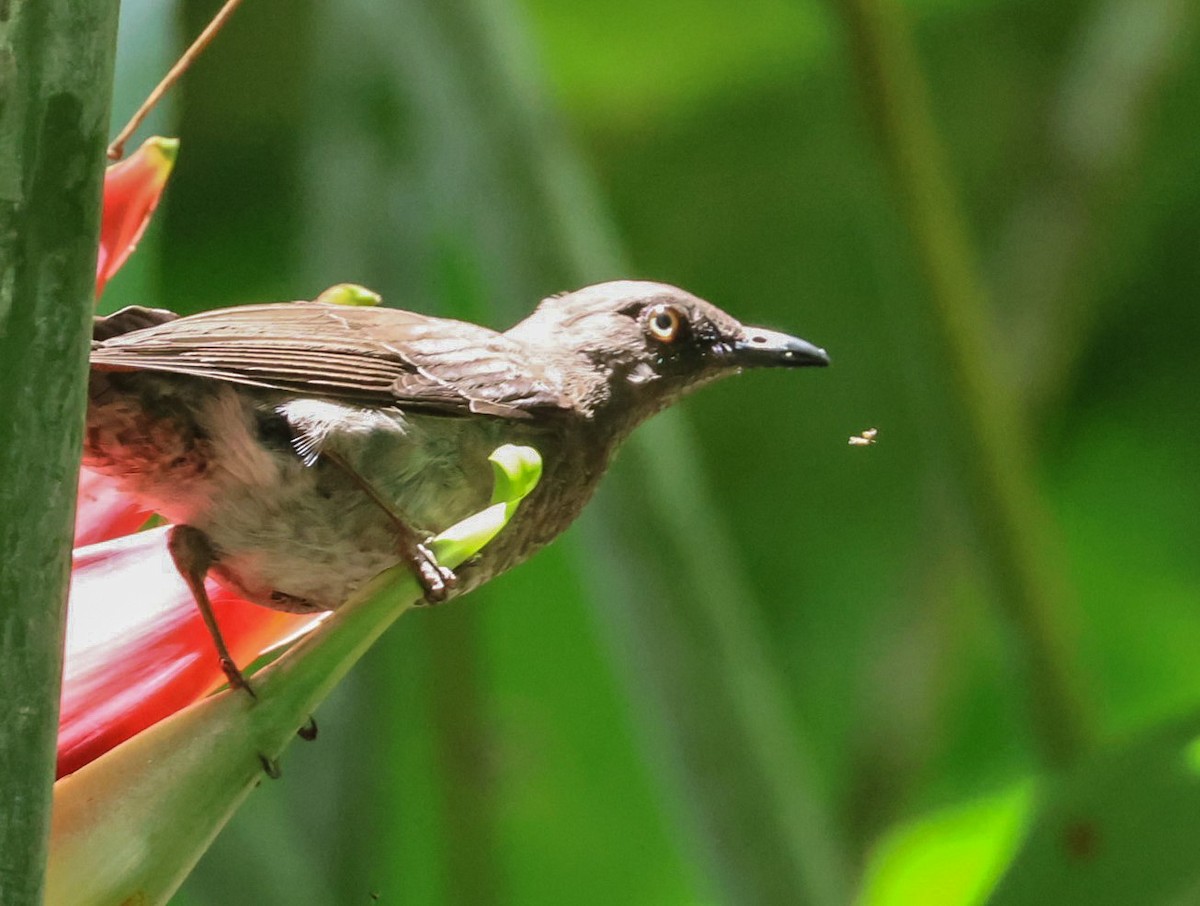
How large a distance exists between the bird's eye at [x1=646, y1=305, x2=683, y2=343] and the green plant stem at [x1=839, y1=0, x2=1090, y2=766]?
0.23 meters

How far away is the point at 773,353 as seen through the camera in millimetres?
684

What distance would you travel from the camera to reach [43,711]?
0.32 meters

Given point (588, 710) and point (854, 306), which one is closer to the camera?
point (588, 710)

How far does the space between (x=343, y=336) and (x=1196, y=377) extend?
5.37 ft

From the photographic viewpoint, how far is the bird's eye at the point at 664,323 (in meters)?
0.70

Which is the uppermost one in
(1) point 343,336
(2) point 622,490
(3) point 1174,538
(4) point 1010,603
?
(1) point 343,336

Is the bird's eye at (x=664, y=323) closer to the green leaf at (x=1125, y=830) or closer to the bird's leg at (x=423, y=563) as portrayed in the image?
the bird's leg at (x=423, y=563)

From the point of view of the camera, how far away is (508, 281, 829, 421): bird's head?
2.24ft

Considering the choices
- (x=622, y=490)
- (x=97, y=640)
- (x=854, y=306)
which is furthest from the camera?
(x=854, y=306)

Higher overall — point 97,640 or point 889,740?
point 97,640

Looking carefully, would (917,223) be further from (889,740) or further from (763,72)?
(763,72)

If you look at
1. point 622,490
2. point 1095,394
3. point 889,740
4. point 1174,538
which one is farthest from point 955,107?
point 622,490

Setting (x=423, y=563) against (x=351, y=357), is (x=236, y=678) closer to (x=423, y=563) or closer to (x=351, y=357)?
(x=423, y=563)

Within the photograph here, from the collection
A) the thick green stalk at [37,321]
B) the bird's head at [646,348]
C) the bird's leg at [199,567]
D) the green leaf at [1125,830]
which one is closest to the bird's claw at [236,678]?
the bird's leg at [199,567]
